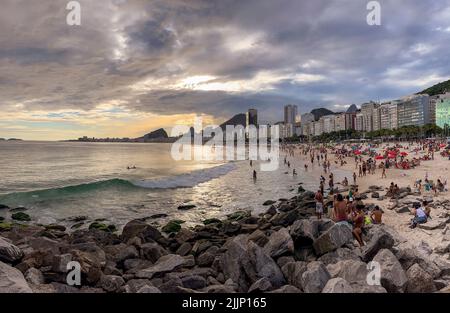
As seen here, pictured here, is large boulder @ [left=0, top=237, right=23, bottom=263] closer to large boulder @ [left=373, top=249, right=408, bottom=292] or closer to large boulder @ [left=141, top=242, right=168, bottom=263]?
large boulder @ [left=141, top=242, right=168, bottom=263]

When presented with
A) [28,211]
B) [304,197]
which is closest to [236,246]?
[304,197]

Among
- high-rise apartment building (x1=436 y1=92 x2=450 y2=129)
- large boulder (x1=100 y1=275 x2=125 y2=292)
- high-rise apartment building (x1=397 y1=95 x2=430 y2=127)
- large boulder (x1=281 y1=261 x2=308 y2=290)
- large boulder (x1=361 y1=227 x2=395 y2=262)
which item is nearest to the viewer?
large boulder (x1=281 y1=261 x2=308 y2=290)

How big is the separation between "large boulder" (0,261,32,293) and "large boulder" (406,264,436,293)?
793cm

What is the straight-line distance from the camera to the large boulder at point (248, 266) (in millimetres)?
8273

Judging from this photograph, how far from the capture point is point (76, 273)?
27.5ft

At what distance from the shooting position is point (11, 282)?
6570 mm

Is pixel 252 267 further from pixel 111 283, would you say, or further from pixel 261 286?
pixel 111 283

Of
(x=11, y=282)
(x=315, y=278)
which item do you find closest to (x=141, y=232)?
(x=11, y=282)

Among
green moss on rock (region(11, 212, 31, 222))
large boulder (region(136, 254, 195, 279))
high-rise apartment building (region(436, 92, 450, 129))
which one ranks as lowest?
green moss on rock (region(11, 212, 31, 222))

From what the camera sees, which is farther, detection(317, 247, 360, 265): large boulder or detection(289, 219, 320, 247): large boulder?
detection(289, 219, 320, 247): large boulder

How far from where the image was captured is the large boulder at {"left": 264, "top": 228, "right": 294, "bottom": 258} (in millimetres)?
9482

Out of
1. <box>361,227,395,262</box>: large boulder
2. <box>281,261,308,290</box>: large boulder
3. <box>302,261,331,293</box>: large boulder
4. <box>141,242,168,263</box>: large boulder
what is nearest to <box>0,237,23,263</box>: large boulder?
<box>141,242,168,263</box>: large boulder
